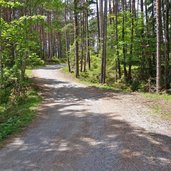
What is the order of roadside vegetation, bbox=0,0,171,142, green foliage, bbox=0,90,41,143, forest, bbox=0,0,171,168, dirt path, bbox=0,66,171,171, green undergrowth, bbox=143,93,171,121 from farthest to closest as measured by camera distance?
roadside vegetation, bbox=0,0,171,142
green undergrowth, bbox=143,93,171,121
green foliage, bbox=0,90,41,143
forest, bbox=0,0,171,168
dirt path, bbox=0,66,171,171

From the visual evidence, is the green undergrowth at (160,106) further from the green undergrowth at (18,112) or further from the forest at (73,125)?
the green undergrowth at (18,112)

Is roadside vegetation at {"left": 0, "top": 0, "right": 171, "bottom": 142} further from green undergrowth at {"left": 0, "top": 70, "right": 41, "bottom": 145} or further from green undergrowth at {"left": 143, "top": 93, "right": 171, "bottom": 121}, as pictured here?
green undergrowth at {"left": 143, "top": 93, "right": 171, "bottom": 121}

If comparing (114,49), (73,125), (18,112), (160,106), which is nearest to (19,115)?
(18,112)

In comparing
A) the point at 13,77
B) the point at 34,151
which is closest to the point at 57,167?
the point at 34,151

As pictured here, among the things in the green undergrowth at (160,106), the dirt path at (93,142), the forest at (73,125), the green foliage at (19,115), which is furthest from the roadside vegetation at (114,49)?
the dirt path at (93,142)

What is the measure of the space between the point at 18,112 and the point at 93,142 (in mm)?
6763

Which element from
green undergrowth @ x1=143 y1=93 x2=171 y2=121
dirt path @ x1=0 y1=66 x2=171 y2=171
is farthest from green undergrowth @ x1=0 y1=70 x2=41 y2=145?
green undergrowth @ x1=143 y1=93 x2=171 y2=121

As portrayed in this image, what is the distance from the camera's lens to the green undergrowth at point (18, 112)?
12188 mm

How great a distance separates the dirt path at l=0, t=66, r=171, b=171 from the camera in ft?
25.8

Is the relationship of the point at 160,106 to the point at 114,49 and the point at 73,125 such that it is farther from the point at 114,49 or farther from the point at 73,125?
the point at 114,49

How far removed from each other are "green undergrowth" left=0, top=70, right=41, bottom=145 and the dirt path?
52 cm

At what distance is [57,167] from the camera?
25.5 ft

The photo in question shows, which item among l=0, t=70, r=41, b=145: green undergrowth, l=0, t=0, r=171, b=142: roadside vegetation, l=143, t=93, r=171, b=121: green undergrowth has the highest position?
l=0, t=0, r=171, b=142: roadside vegetation

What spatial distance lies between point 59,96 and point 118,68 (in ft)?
47.9
